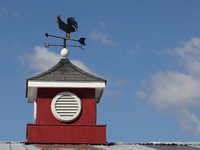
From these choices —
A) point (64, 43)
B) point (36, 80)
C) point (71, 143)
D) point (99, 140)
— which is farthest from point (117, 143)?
point (64, 43)

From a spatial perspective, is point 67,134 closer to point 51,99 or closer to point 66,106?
point 66,106

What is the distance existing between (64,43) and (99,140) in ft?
17.8

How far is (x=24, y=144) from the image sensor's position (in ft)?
48.6

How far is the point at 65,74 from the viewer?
1700cm

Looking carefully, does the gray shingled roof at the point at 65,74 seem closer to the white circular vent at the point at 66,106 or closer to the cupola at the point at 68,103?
the cupola at the point at 68,103

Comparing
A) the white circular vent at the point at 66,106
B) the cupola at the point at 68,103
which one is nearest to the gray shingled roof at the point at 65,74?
the cupola at the point at 68,103

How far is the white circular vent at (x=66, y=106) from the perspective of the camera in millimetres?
16406

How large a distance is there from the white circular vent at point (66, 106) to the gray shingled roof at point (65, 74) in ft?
2.40

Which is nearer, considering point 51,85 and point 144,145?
point 144,145

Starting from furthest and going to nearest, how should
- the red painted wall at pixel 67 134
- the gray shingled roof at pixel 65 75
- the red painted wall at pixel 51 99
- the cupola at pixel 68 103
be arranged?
1. the gray shingled roof at pixel 65 75
2. the red painted wall at pixel 51 99
3. the cupola at pixel 68 103
4. the red painted wall at pixel 67 134

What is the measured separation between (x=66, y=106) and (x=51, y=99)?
746 millimetres

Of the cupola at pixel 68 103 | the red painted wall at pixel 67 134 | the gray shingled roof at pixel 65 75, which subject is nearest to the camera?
the red painted wall at pixel 67 134

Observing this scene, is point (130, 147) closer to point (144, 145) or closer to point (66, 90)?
point (144, 145)

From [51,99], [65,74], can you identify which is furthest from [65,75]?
[51,99]
